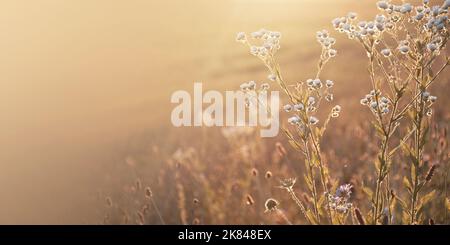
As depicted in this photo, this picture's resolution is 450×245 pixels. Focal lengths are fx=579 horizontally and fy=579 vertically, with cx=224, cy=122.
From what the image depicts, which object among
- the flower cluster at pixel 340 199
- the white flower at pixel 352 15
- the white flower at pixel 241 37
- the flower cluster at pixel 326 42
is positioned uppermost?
the white flower at pixel 352 15

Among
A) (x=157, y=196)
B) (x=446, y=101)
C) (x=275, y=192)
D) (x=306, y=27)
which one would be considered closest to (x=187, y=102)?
(x=157, y=196)

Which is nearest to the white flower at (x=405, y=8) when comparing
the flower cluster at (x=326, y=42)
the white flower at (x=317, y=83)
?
the flower cluster at (x=326, y=42)

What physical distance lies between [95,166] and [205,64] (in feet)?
9.64

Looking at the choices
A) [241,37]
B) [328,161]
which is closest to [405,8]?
[241,37]

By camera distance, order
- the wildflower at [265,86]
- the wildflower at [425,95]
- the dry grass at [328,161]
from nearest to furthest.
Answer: the wildflower at [425,95] → the dry grass at [328,161] → the wildflower at [265,86]

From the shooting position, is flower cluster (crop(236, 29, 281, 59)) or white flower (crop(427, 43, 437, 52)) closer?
white flower (crop(427, 43, 437, 52))

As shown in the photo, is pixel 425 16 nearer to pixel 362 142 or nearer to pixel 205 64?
pixel 362 142

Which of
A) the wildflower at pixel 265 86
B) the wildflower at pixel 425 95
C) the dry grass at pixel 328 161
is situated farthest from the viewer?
the wildflower at pixel 265 86

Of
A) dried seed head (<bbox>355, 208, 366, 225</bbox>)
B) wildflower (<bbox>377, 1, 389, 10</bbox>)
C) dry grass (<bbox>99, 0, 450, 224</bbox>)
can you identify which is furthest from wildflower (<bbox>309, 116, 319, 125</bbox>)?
wildflower (<bbox>377, 1, 389, 10</bbox>)

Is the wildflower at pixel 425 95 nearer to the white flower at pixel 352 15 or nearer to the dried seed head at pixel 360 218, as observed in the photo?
the white flower at pixel 352 15

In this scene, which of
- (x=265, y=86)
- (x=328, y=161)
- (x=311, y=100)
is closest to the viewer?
(x=311, y=100)

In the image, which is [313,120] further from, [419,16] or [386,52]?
[419,16]

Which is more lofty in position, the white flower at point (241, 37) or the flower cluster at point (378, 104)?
the white flower at point (241, 37)

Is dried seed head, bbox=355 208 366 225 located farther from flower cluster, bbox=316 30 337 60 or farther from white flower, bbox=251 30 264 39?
white flower, bbox=251 30 264 39
